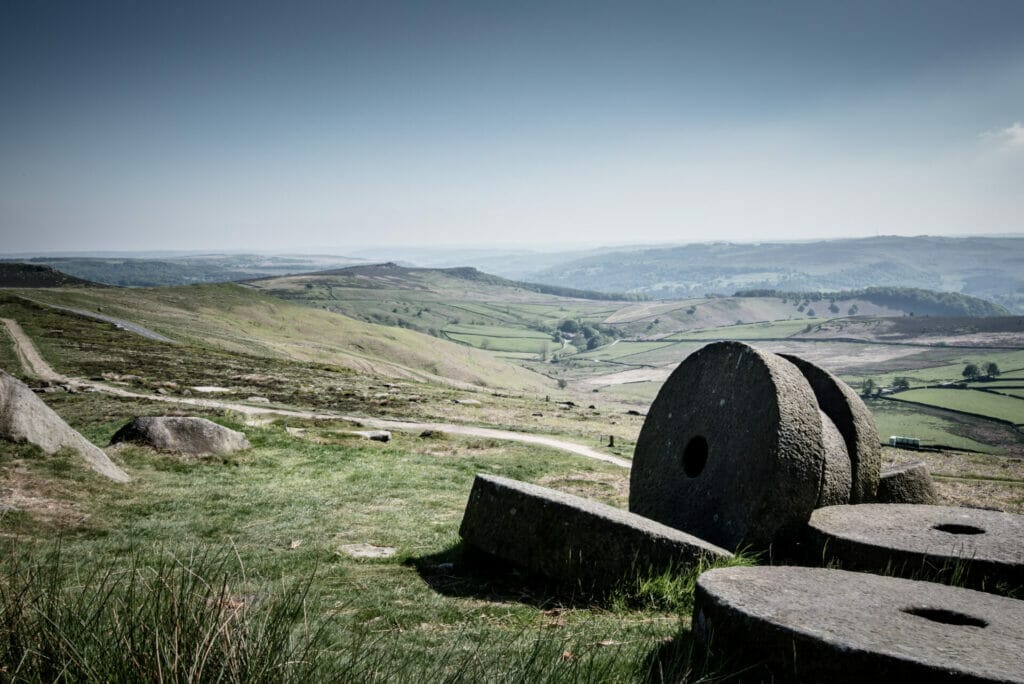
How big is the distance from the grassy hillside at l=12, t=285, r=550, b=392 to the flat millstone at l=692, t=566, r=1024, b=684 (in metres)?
80.0

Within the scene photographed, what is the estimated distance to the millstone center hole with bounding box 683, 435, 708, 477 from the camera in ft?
32.9

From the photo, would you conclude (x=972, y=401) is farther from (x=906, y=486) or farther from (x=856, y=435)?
(x=856, y=435)

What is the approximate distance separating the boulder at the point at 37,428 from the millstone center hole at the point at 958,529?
16.3m

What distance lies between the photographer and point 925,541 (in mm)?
7582

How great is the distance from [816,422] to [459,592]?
17.9ft

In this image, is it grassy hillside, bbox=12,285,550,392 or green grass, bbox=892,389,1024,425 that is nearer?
green grass, bbox=892,389,1024,425

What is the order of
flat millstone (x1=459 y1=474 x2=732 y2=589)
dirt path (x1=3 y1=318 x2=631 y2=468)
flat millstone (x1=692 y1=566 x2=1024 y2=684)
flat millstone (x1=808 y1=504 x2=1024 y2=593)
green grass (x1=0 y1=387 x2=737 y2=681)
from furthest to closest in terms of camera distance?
dirt path (x1=3 y1=318 x2=631 y2=468) < flat millstone (x1=459 y1=474 x2=732 y2=589) < flat millstone (x1=808 y1=504 x2=1024 y2=593) < flat millstone (x1=692 y1=566 x2=1024 y2=684) < green grass (x1=0 y1=387 x2=737 y2=681)

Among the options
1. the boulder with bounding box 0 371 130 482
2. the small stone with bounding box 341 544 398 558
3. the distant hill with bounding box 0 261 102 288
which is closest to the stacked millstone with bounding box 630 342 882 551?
the small stone with bounding box 341 544 398 558

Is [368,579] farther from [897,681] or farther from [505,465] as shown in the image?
[505,465]

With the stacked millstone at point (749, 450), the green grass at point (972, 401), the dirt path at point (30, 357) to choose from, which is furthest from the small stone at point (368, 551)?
the green grass at point (972, 401)

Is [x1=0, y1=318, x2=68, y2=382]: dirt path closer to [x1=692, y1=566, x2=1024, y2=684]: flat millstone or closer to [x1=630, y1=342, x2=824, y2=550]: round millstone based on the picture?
[x1=630, y1=342, x2=824, y2=550]: round millstone

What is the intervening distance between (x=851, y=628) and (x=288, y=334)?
440ft

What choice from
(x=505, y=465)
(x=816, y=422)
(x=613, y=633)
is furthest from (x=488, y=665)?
(x=505, y=465)

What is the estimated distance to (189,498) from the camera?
1402cm
